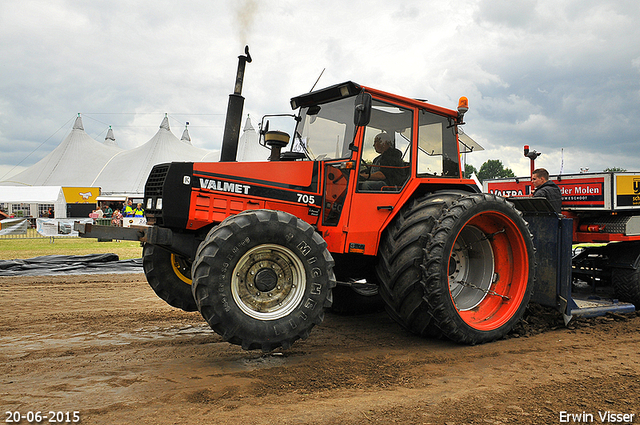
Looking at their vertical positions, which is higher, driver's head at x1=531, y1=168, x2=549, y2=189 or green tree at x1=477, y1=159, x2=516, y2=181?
green tree at x1=477, y1=159, x2=516, y2=181

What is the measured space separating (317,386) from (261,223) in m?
1.37

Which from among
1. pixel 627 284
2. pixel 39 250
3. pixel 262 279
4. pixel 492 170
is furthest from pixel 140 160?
pixel 492 170

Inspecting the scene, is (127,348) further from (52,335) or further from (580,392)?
(580,392)

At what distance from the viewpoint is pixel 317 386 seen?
3.40 meters

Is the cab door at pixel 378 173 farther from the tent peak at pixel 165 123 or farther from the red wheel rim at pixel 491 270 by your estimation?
the tent peak at pixel 165 123

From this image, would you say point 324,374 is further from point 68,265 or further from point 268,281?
point 68,265

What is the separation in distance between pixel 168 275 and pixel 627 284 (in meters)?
6.10

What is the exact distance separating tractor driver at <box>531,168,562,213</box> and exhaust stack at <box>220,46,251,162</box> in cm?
401

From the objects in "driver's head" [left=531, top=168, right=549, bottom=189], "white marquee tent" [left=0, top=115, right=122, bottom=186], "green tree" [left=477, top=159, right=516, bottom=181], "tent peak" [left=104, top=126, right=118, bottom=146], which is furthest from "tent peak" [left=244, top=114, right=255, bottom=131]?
"green tree" [left=477, top=159, right=516, bottom=181]

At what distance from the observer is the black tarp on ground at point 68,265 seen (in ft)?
32.7

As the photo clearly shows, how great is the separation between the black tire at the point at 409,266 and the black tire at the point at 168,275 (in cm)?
220

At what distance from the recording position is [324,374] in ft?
12.0

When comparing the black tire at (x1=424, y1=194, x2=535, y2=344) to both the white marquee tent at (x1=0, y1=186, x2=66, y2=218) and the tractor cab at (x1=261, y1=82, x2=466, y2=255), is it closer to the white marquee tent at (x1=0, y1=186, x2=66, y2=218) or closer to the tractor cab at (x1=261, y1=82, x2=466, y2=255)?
the tractor cab at (x1=261, y1=82, x2=466, y2=255)

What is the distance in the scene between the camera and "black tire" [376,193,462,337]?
13.8 feet
